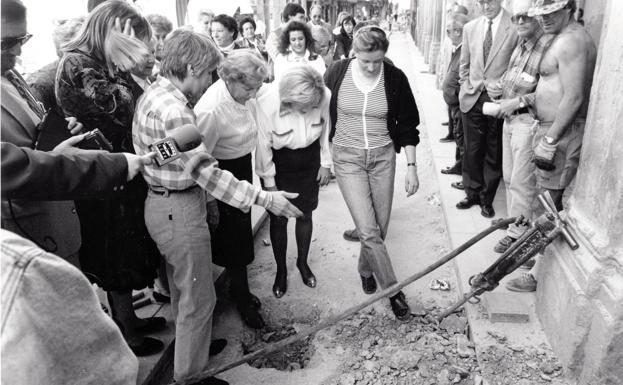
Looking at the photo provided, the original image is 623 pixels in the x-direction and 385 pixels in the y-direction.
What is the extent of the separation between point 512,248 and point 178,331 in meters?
1.90

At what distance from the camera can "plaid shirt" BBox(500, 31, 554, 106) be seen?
3338 mm

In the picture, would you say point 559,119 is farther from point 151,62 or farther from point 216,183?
point 151,62

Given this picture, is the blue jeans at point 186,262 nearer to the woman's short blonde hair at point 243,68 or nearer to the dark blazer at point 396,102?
the woman's short blonde hair at point 243,68

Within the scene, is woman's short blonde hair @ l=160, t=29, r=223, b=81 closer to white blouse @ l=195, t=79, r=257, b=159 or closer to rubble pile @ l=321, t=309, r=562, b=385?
white blouse @ l=195, t=79, r=257, b=159

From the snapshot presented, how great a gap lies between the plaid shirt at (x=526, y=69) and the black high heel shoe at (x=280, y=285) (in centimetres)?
224

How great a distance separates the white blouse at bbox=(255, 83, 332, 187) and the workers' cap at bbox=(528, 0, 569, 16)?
56.3 inches

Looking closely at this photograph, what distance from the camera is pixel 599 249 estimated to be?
240cm

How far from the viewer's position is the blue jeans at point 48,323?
0.89 metres

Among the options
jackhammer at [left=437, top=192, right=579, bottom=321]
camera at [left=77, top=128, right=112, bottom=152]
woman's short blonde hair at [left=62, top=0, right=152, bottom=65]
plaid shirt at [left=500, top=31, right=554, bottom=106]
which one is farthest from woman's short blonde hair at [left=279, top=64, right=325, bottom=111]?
jackhammer at [left=437, top=192, right=579, bottom=321]

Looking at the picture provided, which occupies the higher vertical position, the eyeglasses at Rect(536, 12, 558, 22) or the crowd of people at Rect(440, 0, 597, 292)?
the eyeglasses at Rect(536, 12, 558, 22)

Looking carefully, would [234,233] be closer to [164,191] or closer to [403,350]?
[164,191]

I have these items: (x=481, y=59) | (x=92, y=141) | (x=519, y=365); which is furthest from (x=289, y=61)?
(x=519, y=365)

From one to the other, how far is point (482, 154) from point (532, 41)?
61.4 inches

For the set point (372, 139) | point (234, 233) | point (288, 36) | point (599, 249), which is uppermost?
point (288, 36)
